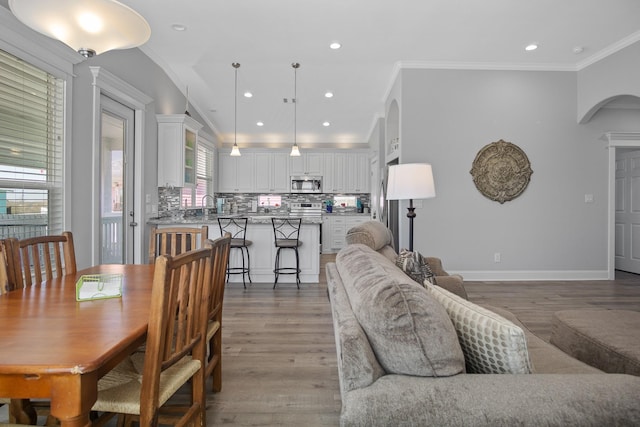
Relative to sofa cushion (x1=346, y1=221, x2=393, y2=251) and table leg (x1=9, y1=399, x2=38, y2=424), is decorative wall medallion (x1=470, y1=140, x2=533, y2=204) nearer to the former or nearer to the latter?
sofa cushion (x1=346, y1=221, x2=393, y2=251)

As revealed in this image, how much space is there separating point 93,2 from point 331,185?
7.32m

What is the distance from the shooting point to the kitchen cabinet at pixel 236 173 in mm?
8719

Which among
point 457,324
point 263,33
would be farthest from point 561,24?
point 457,324

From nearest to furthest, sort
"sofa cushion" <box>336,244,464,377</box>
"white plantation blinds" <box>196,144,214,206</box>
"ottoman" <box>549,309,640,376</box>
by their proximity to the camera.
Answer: "sofa cushion" <box>336,244,464,377</box>
"ottoman" <box>549,309,640,376</box>
"white plantation blinds" <box>196,144,214,206</box>

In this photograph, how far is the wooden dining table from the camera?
0.99 meters

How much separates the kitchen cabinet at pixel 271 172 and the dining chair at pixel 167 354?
7163 millimetres

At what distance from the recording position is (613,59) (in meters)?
4.78

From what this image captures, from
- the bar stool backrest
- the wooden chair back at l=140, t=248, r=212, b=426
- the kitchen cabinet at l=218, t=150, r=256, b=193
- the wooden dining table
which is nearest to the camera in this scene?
the wooden dining table

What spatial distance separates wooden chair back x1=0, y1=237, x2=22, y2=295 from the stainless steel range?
7.03 metres

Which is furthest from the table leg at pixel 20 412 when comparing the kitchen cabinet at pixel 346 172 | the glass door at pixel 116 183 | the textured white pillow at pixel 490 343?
the kitchen cabinet at pixel 346 172

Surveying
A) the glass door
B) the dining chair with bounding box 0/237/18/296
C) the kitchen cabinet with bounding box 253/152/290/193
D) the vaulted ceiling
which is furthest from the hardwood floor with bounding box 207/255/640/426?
the kitchen cabinet with bounding box 253/152/290/193

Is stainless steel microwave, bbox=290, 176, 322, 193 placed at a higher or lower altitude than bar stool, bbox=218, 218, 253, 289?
higher

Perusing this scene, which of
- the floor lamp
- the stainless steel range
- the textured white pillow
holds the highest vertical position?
the floor lamp

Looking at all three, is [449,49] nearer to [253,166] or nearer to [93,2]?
[93,2]
